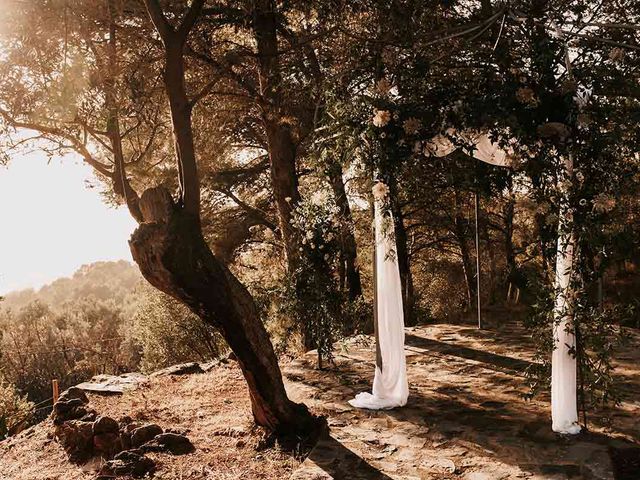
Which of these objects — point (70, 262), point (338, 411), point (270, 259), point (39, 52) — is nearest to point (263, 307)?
point (338, 411)

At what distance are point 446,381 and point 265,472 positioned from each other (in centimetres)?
317

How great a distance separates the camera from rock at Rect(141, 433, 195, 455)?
5871 millimetres

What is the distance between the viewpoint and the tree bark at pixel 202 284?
482 centimetres

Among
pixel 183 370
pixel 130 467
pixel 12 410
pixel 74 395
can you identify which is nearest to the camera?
pixel 130 467

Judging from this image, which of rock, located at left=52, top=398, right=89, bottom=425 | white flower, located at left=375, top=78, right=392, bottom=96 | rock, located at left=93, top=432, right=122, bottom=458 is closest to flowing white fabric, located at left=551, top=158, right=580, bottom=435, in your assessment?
white flower, located at left=375, top=78, right=392, bottom=96

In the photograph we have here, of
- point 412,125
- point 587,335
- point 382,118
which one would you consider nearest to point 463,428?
point 587,335

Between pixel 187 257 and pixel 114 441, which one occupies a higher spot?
pixel 187 257

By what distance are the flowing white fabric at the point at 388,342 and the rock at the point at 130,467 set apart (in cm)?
239

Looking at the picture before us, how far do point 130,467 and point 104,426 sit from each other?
4.12 ft

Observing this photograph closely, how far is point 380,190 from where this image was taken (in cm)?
564

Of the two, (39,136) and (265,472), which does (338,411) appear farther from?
(39,136)

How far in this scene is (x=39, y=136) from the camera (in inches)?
286

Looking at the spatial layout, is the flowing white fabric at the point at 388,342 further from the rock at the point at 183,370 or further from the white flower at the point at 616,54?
the rock at the point at 183,370

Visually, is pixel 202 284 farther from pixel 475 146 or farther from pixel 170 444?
pixel 475 146
